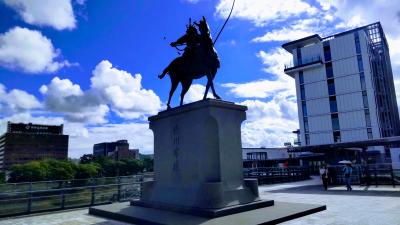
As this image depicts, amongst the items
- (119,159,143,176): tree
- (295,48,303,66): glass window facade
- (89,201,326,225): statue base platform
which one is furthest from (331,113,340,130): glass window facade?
(119,159,143,176): tree

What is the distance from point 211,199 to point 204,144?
62.8 inches

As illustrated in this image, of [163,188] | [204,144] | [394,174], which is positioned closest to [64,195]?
[163,188]

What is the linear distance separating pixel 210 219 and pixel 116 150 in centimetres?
14000

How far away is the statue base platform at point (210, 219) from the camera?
24.0 ft

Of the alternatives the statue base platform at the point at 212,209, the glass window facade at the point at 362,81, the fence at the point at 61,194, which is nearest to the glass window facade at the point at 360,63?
the glass window facade at the point at 362,81

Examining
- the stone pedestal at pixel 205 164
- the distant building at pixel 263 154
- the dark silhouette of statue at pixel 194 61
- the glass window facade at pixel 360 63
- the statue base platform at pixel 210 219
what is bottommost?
the statue base platform at pixel 210 219

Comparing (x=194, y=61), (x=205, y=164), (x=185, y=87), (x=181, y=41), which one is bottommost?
(x=205, y=164)

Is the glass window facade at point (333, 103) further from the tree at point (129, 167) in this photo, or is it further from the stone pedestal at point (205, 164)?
the tree at point (129, 167)

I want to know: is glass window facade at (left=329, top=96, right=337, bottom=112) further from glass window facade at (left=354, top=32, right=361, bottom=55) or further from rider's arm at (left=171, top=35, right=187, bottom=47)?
rider's arm at (left=171, top=35, right=187, bottom=47)

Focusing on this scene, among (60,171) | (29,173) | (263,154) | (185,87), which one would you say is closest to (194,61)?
(185,87)

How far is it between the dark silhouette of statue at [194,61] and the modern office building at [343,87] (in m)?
51.5

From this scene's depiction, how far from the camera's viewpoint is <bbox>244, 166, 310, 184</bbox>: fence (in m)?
23.7

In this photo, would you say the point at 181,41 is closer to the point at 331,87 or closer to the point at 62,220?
the point at 62,220

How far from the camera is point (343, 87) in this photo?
2263 inches
